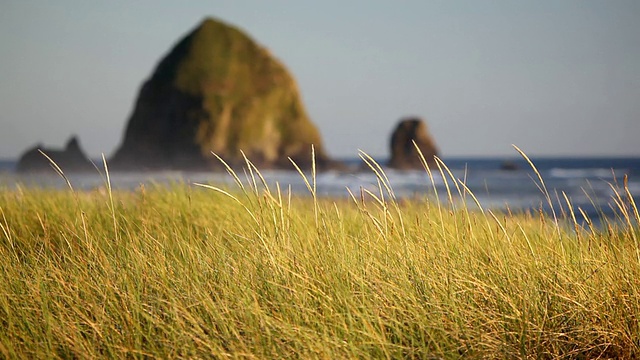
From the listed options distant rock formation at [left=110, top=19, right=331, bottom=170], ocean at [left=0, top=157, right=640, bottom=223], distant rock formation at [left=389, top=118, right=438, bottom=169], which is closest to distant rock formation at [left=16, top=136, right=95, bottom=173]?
distant rock formation at [left=110, top=19, right=331, bottom=170]

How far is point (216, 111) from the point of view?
90.9m

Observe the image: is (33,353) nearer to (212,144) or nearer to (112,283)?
(112,283)

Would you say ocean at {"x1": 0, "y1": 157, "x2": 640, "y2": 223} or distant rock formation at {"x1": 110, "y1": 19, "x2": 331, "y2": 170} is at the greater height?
distant rock formation at {"x1": 110, "y1": 19, "x2": 331, "y2": 170}

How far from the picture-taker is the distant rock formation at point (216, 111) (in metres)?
88.8

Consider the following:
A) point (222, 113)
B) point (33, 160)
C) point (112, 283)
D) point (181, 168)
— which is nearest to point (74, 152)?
point (33, 160)

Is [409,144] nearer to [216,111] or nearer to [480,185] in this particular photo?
[216,111]

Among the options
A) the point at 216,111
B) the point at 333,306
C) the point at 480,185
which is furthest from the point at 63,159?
the point at 333,306

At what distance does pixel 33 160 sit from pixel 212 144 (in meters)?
22.4

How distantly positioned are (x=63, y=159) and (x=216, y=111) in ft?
69.3

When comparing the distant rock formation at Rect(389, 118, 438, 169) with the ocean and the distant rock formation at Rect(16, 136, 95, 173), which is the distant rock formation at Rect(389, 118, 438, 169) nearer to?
the ocean

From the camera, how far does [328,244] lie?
3.32 m

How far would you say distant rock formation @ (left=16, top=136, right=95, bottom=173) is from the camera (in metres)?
80.8

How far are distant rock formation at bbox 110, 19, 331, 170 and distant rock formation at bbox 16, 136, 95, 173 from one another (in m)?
9.93

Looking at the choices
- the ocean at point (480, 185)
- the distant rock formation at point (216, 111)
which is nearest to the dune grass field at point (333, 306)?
the ocean at point (480, 185)
